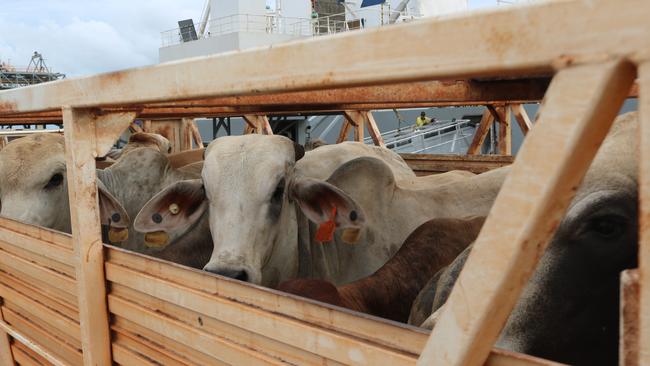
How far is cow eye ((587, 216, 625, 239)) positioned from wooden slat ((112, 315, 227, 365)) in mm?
1016

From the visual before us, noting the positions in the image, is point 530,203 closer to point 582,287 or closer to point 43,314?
point 582,287

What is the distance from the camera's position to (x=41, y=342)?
250cm

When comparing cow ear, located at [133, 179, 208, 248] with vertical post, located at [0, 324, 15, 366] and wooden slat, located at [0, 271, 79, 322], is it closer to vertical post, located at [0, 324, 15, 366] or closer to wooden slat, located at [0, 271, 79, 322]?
wooden slat, located at [0, 271, 79, 322]

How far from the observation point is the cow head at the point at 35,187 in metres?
3.58

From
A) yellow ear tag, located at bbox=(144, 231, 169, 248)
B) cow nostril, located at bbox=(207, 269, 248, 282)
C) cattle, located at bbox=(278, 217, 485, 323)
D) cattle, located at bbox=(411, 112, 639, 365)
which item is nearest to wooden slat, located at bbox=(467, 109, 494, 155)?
cattle, located at bbox=(278, 217, 485, 323)

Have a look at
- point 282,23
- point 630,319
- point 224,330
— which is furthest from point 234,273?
point 282,23

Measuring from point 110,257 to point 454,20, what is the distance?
56.6 inches

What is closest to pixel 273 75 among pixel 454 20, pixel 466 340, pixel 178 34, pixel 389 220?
pixel 454 20

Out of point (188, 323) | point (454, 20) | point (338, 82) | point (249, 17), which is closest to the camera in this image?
point (454, 20)

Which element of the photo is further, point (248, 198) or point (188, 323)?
point (248, 198)

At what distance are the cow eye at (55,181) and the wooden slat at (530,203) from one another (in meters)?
3.19

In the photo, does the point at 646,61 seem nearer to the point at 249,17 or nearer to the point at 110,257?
the point at 110,257

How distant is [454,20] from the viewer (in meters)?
1.00

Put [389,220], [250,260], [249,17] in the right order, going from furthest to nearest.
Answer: [249,17] < [389,220] < [250,260]
